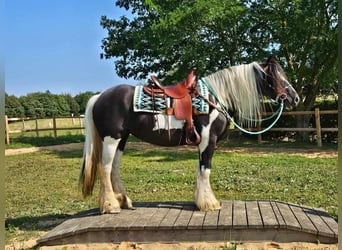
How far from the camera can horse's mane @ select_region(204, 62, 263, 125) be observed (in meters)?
4.15

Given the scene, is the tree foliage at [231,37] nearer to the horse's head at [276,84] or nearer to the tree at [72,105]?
the horse's head at [276,84]

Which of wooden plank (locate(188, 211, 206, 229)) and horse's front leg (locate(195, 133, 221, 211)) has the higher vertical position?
horse's front leg (locate(195, 133, 221, 211))

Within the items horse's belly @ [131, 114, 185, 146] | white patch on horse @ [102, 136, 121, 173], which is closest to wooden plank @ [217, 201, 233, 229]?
horse's belly @ [131, 114, 185, 146]

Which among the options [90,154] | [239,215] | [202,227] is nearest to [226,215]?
[239,215]

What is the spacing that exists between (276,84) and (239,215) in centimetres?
150

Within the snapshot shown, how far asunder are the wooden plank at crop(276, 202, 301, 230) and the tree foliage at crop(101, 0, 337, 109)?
28.5 feet

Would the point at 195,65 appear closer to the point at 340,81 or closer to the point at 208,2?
the point at 208,2

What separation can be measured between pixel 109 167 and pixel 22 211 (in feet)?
7.03

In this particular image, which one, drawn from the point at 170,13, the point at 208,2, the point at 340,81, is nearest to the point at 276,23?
the point at 208,2

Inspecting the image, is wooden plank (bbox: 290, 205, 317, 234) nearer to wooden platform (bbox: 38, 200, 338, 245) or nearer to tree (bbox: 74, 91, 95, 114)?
wooden platform (bbox: 38, 200, 338, 245)

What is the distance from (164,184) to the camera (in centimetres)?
683

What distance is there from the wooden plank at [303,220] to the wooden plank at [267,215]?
25 centimetres

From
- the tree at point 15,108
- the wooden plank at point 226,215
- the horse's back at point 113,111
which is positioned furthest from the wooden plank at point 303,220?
the tree at point 15,108

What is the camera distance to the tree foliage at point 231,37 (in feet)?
39.8
